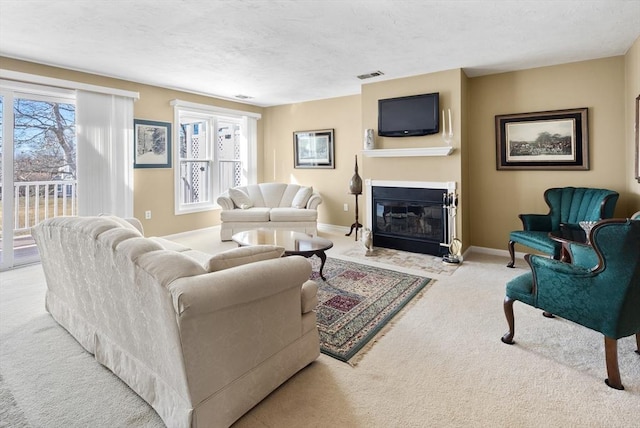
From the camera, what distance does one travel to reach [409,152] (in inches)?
178

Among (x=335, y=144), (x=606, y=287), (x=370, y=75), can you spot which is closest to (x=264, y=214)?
(x=335, y=144)

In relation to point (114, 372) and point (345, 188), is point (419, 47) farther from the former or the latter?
point (114, 372)

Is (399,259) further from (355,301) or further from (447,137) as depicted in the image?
(447,137)

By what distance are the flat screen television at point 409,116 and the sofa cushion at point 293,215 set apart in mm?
1659

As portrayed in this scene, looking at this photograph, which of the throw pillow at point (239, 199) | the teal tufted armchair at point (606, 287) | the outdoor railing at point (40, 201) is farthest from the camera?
the throw pillow at point (239, 199)

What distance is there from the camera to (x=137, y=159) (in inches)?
198

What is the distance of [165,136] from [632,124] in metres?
5.95

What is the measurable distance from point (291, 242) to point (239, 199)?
2.54m

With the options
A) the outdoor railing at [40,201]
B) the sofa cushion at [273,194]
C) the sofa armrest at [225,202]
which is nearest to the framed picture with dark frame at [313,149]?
the sofa cushion at [273,194]

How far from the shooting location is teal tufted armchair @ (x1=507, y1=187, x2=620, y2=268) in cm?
337

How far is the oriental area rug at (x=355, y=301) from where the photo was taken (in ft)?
7.66

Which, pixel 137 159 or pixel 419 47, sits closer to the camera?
pixel 419 47

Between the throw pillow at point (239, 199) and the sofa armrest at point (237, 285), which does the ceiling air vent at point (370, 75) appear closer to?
the throw pillow at point (239, 199)

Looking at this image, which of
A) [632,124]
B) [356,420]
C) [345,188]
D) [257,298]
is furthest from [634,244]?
[345,188]
